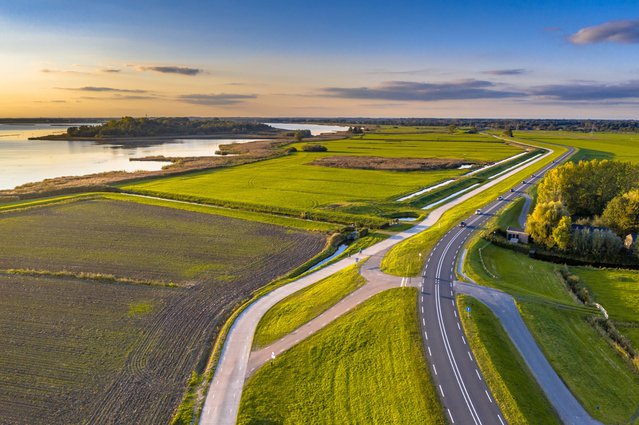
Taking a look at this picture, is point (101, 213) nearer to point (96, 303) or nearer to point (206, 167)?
point (96, 303)

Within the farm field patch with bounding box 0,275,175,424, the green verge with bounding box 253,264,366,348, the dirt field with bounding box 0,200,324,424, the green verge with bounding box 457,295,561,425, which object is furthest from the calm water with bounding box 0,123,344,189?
the green verge with bounding box 457,295,561,425

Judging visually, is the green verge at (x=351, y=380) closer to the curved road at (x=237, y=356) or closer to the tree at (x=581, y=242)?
the curved road at (x=237, y=356)

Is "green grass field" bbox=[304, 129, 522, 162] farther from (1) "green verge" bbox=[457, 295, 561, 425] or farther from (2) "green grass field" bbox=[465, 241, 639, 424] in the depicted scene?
(1) "green verge" bbox=[457, 295, 561, 425]

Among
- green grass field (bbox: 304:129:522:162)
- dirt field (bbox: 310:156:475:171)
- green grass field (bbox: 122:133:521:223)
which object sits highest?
green grass field (bbox: 304:129:522:162)

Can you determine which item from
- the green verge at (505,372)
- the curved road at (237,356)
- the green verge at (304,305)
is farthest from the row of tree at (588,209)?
the green verge at (304,305)

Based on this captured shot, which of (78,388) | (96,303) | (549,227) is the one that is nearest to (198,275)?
(96,303)

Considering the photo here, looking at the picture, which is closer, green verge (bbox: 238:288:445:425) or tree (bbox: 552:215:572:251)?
green verge (bbox: 238:288:445:425)

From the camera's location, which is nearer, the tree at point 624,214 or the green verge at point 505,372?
the green verge at point 505,372
